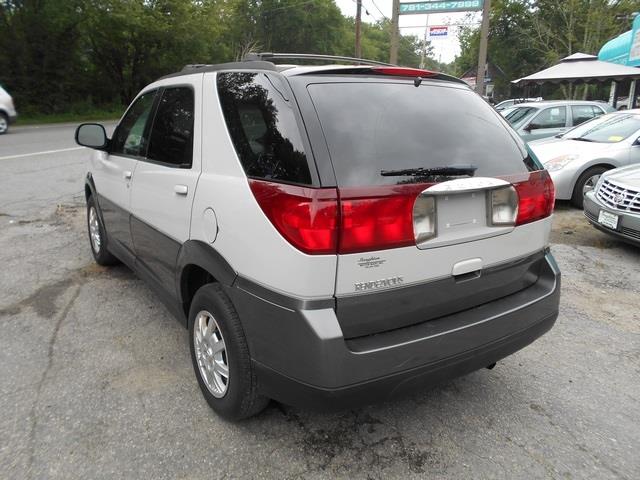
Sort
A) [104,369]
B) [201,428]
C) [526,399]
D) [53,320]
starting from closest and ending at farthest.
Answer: [201,428] → [526,399] → [104,369] → [53,320]

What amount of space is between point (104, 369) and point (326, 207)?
1927mm

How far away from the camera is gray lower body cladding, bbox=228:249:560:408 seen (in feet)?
6.33

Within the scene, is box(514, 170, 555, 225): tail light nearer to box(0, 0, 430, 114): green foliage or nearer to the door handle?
the door handle

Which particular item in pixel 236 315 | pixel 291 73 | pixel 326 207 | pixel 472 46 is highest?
pixel 472 46

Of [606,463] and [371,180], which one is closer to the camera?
[371,180]

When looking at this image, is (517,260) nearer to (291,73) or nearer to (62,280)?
(291,73)

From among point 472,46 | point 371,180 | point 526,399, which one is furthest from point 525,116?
point 472,46

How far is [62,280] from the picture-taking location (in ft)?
14.3

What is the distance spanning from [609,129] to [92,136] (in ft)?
25.1

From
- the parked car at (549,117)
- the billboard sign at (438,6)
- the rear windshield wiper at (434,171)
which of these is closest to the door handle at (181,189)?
the rear windshield wiper at (434,171)

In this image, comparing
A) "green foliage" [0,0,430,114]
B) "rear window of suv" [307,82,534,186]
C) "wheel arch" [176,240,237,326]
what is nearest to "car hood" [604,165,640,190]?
"rear window of suv" [307,82,534,186]

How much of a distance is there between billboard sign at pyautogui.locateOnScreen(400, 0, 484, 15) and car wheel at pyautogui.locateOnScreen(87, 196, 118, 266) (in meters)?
16.6

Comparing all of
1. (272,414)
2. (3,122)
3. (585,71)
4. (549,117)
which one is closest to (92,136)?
(272,414)

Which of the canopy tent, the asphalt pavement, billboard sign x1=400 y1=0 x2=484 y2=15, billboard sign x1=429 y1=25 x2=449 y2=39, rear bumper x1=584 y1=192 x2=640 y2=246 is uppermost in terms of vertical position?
billboard sign x1=429 y1=25 x2=449 y2=39
